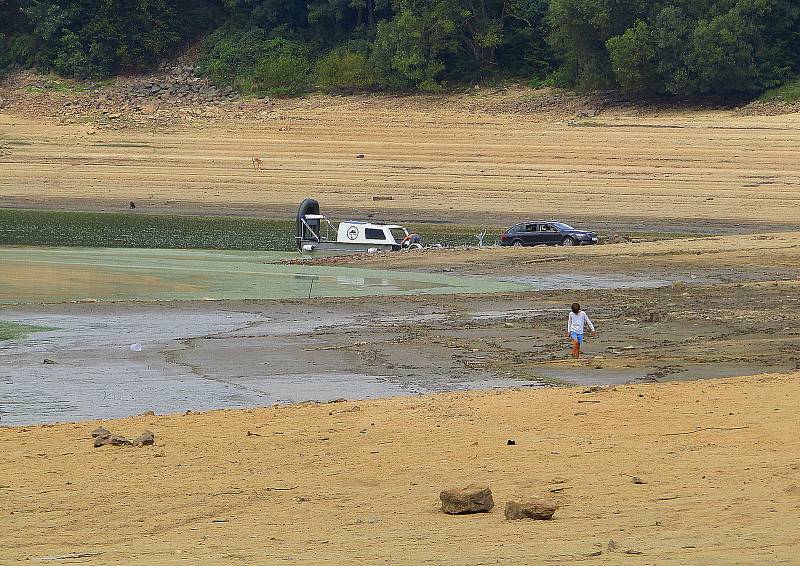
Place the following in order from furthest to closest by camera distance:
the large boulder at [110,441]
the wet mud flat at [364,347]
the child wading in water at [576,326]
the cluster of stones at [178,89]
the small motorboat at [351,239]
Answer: the cluster of stones at [178,89] < the small motorboat at [351,239] < the child wading in water at [576,326] < the wet mud flat at [364,347] < the large boulder at [110,441]

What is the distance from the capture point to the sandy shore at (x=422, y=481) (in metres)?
8.16

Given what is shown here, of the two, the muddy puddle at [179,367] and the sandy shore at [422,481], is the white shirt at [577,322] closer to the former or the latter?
the muddy puddle at [179,367]

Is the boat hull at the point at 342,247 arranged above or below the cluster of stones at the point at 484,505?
below

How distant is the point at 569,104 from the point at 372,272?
21.4m

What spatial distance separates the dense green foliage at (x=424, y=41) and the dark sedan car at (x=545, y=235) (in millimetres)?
13579

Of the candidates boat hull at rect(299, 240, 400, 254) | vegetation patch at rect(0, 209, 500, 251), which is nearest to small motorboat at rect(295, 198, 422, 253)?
boat hull at rect(299, 240, 400, 254)

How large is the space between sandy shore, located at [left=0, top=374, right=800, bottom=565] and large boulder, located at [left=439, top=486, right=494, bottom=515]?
0.09 metres

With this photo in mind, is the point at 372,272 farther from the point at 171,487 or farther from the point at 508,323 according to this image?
the point at 171,487

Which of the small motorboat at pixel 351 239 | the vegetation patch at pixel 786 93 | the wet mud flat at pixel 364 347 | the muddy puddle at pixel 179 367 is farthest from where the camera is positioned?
the vegetation patch at pixel 786 93

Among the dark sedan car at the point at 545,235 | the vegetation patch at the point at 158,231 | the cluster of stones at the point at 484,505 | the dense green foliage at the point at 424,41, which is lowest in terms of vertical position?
the vegetation patch at the point at 158,231

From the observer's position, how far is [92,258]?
1336 inches

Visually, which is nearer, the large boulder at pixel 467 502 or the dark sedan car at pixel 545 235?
the large boulder at pixel 467 502

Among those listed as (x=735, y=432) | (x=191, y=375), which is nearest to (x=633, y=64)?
(x=191, y=375)

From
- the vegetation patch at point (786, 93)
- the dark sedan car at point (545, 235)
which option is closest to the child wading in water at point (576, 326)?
the dark sedan car at point (545, 235)
